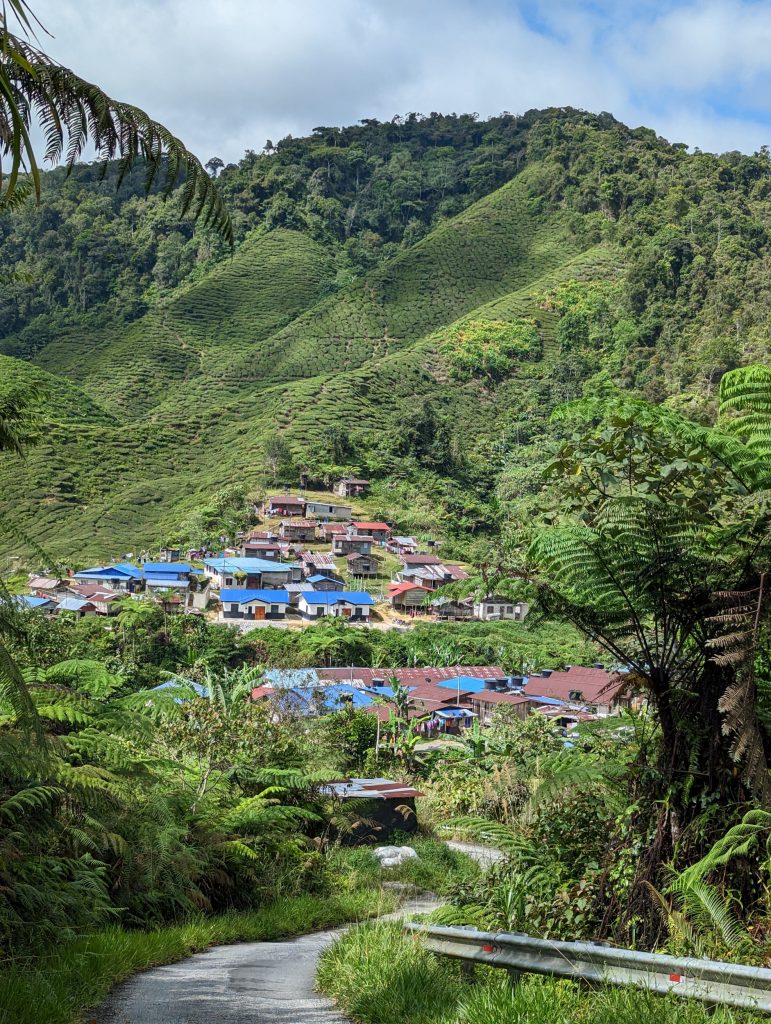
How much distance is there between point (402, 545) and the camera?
6369cm

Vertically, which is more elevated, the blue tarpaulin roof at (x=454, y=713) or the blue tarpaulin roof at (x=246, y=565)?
the blue tarpaulin roof at (x=246, y=565)

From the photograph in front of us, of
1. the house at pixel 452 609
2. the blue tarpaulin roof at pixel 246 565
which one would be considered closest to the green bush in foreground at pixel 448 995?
the house at pixel 452 609

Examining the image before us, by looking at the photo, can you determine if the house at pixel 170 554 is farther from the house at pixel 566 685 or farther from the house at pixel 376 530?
the house at pixel 566 685

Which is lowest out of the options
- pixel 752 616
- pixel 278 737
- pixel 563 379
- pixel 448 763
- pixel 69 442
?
pixel 448 763

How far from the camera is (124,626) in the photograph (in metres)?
44.4

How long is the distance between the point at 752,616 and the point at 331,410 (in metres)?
80.1

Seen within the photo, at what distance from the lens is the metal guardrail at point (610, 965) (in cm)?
262

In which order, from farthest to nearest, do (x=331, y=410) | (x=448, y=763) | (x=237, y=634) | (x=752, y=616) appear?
(x=331, y=410) < (x=237, y=634) < (x=448, y=763) < (x=752, y=616)

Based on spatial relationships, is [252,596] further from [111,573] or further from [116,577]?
[111,573]

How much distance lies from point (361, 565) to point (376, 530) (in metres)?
4.40

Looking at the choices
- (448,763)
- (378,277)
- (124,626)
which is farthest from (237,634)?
(378,277)

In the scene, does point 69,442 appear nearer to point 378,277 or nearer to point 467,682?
point 467,682

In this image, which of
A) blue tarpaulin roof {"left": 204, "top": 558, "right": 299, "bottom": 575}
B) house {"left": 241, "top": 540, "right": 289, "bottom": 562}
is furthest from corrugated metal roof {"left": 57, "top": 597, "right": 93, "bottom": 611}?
house {"left": 241, "top": 540, "right": 289, "bottom": 562}

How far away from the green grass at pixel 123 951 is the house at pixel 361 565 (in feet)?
172
